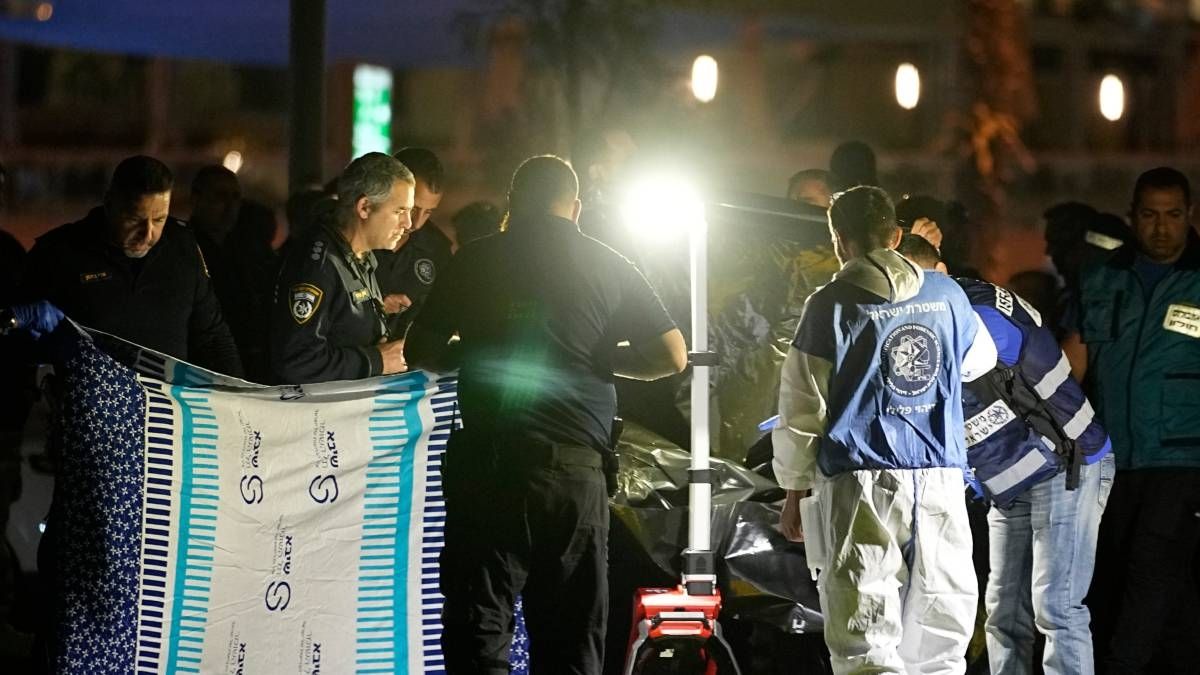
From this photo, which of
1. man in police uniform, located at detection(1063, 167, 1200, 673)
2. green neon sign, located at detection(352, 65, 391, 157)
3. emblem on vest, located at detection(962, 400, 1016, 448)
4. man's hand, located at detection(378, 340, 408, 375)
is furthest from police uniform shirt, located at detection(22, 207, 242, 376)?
A: green neon sign, located at detection(352, 65, 391, 157)

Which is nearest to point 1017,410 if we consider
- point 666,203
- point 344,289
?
point 666,203

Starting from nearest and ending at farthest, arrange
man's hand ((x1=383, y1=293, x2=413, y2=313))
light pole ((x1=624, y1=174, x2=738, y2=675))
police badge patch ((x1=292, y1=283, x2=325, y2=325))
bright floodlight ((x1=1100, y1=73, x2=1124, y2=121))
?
light pole ((x1=624, y1=174, x2=738, y2=675)) < police badge patch ((x1=292, y1=283, x2=325, y2=325)) < man's hand ((x1=383, y1=293, x2=413, y2=313)) < bright floodlight ((x1=1100, y1=73, x2=1124, y2=121))

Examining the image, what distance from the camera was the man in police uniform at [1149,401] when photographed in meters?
7.26

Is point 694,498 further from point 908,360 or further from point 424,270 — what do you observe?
point 424,270

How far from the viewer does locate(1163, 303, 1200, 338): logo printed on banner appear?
7281 mm

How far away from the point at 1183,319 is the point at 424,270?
3.32 meters

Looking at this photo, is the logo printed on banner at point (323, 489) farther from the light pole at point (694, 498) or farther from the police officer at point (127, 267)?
the light pole at point (694, 498)

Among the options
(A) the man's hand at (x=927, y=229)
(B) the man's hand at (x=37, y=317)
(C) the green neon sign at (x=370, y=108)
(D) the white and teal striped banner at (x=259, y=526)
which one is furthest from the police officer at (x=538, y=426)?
(C) the green neon sign at (x=370, y=108)

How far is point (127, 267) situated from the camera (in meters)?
6.71

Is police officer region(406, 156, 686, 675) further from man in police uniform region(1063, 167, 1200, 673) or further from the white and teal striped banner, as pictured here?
man in police uniform region(1063, 167, 1200, 673)

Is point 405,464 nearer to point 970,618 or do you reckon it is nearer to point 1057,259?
point 970,618

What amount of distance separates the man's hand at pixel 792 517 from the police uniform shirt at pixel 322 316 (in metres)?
1.62

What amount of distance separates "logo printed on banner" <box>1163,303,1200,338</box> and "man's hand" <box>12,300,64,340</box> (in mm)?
4392

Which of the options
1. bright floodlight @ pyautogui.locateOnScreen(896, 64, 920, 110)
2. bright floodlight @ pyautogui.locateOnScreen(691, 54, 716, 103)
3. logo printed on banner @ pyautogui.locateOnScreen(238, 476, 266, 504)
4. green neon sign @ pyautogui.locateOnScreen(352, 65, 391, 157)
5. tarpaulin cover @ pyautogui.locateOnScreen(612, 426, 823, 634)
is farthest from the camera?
green neon sign @ pyautogui.locateOnScreen(352, 65, 391, 157)
